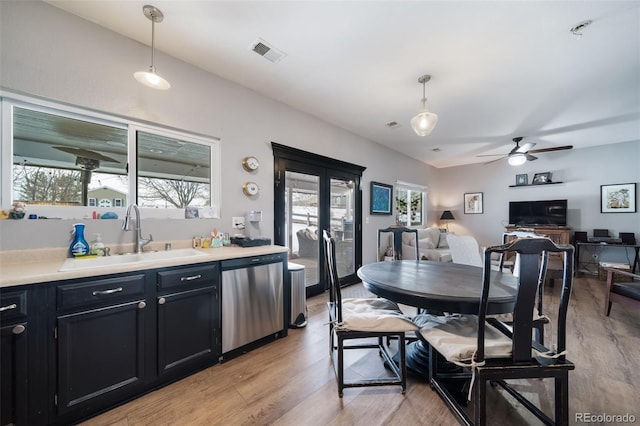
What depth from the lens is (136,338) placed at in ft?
5.29

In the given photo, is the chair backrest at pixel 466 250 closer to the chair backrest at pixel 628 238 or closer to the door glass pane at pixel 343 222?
the door glass pane at pixel 343 222

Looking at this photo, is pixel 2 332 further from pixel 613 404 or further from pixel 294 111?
pixel 613 404

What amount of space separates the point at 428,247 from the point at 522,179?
3153 mm

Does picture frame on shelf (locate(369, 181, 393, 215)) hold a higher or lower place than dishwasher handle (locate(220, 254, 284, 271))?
higher

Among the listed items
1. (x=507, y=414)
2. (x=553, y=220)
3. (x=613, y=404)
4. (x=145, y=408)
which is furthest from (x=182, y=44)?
(x=553, y=220)

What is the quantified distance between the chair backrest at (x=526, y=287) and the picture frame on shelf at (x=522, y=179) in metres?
6.15

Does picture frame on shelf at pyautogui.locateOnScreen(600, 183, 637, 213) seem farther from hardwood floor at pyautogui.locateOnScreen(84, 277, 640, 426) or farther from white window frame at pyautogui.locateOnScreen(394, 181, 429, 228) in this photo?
hardwood floor at pyautogui.locateOnScreen(84, 277, 640, 426)

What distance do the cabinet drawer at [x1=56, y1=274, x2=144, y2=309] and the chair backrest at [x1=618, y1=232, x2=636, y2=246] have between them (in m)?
7.66

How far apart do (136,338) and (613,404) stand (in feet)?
10.3

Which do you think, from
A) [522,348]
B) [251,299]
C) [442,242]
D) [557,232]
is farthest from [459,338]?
[557,232]

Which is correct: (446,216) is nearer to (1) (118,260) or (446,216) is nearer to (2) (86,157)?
(1) (118,260)

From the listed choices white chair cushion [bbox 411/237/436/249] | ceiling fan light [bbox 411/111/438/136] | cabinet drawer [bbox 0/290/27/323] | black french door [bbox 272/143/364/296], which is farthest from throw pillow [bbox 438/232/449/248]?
cabinet drawer [bbox 0/290/27/323]

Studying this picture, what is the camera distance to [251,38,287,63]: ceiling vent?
84.3 inches

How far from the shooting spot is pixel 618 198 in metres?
5.00
